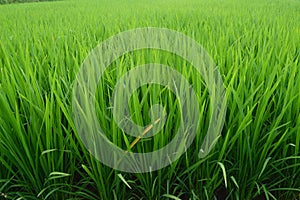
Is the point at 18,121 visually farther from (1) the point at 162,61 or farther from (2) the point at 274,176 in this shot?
(2) the point at 274,176

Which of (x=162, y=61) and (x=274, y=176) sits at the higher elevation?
(x=162, y=61)

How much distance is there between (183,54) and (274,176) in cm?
49

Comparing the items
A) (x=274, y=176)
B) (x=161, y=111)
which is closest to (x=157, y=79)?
(x=161, y=111)

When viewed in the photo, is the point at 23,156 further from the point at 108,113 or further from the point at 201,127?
the point at 201,127

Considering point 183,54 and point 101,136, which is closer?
point 101,136

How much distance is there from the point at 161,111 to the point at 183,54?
420 millimetres

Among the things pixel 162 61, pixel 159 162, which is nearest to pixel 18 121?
pixel 159 162

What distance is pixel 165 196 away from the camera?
66 centimetres

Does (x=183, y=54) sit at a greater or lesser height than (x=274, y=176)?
greater

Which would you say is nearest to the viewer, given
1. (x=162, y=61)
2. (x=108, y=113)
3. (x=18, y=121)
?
(x=18, y=121)

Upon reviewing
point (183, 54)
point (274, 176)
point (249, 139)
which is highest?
point (183, 54)

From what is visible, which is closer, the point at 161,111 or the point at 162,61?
the point at 161,111

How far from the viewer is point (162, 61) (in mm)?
935

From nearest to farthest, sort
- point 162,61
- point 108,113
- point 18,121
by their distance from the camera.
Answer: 1. point 18,121
2. point 108,113
3. point 162,61
